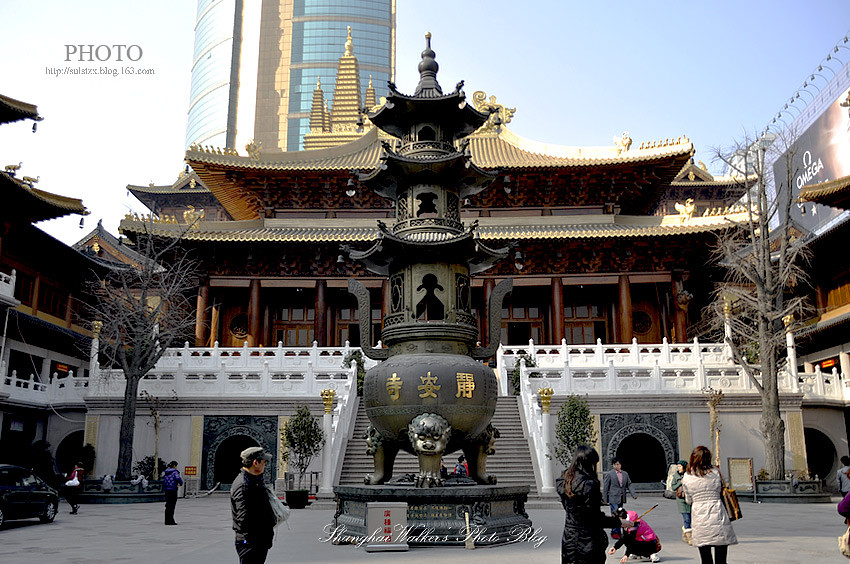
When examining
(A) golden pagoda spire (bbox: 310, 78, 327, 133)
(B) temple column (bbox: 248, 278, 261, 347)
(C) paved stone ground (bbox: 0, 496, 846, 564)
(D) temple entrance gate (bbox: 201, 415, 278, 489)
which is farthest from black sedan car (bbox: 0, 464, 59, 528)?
(A) golden pagoda spire (bbox: 310, 78, 327, 133)

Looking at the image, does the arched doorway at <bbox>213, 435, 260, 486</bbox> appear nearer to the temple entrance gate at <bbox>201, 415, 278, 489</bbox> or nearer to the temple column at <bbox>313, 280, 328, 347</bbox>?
the temple entrance gate at <bbox>201, 415, 278, 489</bbox>

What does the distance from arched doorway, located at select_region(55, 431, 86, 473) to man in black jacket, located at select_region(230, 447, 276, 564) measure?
21394 millimetres

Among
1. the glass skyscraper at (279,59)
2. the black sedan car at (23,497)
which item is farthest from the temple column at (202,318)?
the glass skyscraper at (279,59)

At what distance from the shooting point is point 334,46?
349 feet

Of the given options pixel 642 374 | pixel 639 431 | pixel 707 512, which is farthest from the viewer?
pixel 642 374

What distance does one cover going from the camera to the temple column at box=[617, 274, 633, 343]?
1046 inches

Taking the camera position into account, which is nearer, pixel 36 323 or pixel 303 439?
pixel 303 439

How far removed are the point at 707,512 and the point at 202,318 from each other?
23.9 m

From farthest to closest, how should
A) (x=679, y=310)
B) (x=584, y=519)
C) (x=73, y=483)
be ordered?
(x=679, y=310)
(x=73, y=483)
(x=584, y=519)

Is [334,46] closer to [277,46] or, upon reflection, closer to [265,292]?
[277,46]

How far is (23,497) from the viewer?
13320mm

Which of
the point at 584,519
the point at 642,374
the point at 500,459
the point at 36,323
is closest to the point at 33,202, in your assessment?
the point at 36,323

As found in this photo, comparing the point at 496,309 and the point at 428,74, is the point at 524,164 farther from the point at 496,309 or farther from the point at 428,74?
the point at 496,309

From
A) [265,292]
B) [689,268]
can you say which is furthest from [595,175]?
[265,292]
